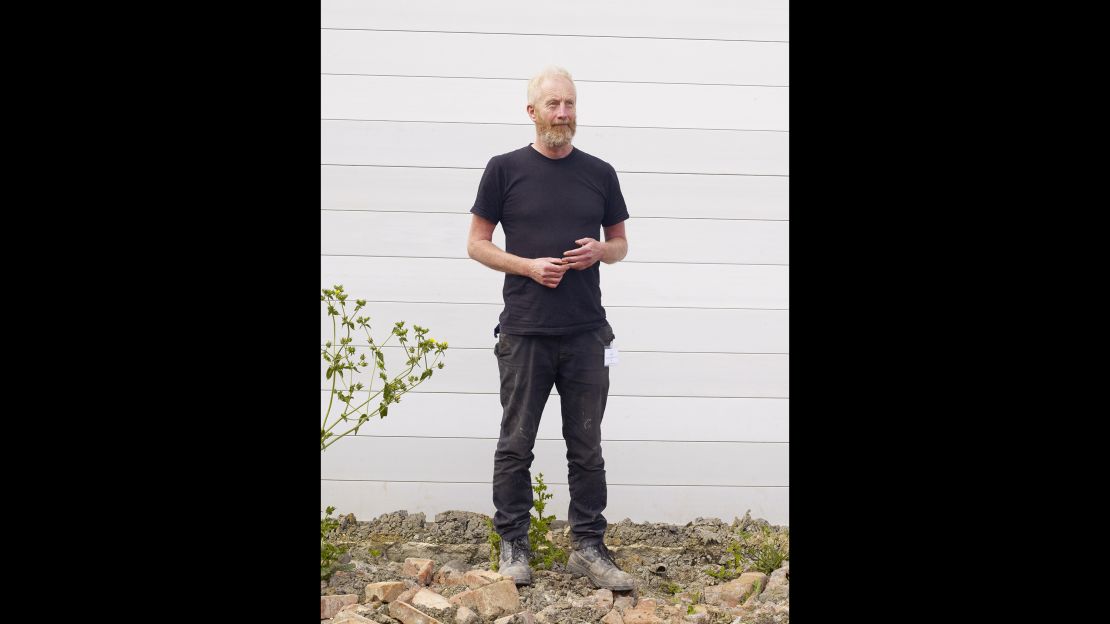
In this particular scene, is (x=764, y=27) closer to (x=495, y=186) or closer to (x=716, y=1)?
(x=716, y=1)

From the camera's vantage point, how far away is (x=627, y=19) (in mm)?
4469

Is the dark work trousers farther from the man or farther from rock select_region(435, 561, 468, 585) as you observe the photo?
rock select_region(435, 561, 468, 585)

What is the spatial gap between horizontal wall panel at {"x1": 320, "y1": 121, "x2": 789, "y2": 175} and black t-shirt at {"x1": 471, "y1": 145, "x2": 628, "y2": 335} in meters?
0.69

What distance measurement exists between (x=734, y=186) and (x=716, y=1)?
858 mm

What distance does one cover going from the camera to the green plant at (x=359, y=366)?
4160 mm

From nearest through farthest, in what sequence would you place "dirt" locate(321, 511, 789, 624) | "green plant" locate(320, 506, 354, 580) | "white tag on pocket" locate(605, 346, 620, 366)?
"dirt" locate(321, 511, 789, 624) → "white tag on pocket" locate(605, 346, 620, 366) → "green plant" locate(320, 506, 354, 580)

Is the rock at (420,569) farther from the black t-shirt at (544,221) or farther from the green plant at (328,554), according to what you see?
the black t-shirt at (544,221)

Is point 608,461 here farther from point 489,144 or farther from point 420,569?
point 489,144

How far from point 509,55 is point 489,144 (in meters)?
0.42

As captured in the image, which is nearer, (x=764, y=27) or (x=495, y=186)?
(x=495, y=186)

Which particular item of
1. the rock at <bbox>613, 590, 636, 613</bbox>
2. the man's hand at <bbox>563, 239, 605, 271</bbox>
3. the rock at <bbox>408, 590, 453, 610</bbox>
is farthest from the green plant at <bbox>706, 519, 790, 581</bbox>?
the man's hand at <bbox>563, 239, 605, 271</bbox>

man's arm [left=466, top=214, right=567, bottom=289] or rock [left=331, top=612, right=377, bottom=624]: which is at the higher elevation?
man's arm [left=466, top=214, right=567, bottom=289]

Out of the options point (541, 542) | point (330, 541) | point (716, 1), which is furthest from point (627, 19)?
point (330, 541)

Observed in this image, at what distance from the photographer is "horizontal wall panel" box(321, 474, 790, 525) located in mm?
4609
